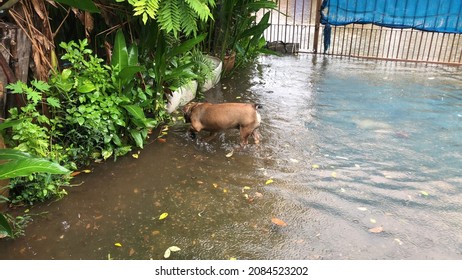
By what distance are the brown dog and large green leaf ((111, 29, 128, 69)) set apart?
0.99 m

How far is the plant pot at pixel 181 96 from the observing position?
550 centimetres

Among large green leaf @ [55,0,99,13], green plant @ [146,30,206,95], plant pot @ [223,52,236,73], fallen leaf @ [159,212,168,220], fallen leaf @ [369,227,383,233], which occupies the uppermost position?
large green leaf @ [55,0,99,13]

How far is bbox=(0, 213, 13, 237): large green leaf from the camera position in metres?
2.86

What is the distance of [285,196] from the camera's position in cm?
384

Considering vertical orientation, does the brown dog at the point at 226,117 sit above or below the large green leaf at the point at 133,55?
below

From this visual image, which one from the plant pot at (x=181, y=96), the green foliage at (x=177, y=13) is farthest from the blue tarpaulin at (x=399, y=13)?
the green foliage at (x=177, y=13)

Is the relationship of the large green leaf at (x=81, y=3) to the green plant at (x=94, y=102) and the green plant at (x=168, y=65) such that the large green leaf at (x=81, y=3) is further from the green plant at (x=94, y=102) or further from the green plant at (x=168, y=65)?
the green plant at (x=168, y=65)

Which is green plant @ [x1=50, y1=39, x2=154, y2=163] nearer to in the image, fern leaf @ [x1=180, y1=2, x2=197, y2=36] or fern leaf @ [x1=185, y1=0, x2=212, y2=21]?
fern leaf @ [x1=180, y1=2, x2=197, y2=36]

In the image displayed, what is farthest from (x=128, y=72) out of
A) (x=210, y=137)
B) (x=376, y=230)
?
(x=376, y=230)

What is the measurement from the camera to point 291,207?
12.1 ft

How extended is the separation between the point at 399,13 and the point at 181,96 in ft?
17.7

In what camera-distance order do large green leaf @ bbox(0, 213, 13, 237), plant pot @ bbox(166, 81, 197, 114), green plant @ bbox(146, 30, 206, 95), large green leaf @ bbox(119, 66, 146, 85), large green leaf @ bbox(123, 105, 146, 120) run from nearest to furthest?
large green leaf @ bbox(0, 213, 13, 237), large green leaf @ bbox(119, 66, 146, 85), large green leaf @ bbox(123, 105, 146, 120), green plant @ bbox(146, 30, 206, 95), plant pot @ bbox(166, 81, 197, 114)

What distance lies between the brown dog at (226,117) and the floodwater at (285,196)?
0.27 meters

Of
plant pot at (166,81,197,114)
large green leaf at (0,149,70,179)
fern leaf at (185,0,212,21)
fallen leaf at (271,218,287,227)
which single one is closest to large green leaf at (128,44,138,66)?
fern leaf at (185,0,212,21)
